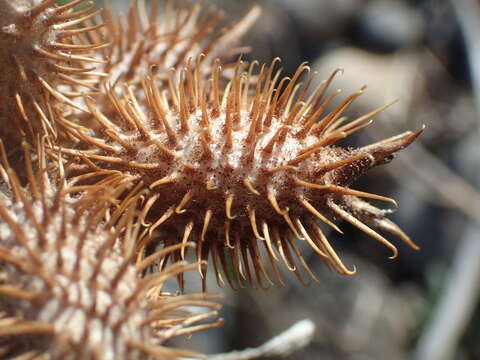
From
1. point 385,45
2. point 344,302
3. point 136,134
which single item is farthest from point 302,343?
point 385,45

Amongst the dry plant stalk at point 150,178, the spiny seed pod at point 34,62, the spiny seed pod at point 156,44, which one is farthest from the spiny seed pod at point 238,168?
the spiny seed pod at point 156,44

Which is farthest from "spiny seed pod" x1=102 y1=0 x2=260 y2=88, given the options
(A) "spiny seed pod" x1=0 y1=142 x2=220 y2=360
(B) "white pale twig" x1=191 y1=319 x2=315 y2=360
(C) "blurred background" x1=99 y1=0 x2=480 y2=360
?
(C) "blurred background" x1=99 y1=0 x2=480 y2=360

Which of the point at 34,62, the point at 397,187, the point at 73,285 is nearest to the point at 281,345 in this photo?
the point at 73,285

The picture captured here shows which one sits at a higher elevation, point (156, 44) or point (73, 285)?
point (156, 44)

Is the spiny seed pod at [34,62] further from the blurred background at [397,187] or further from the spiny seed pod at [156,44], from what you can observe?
the blurred background at [397,187]

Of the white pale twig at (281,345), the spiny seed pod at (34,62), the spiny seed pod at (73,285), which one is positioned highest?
the spiny seed pod at (34,62)

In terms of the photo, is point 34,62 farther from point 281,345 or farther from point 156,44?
point 281,345
